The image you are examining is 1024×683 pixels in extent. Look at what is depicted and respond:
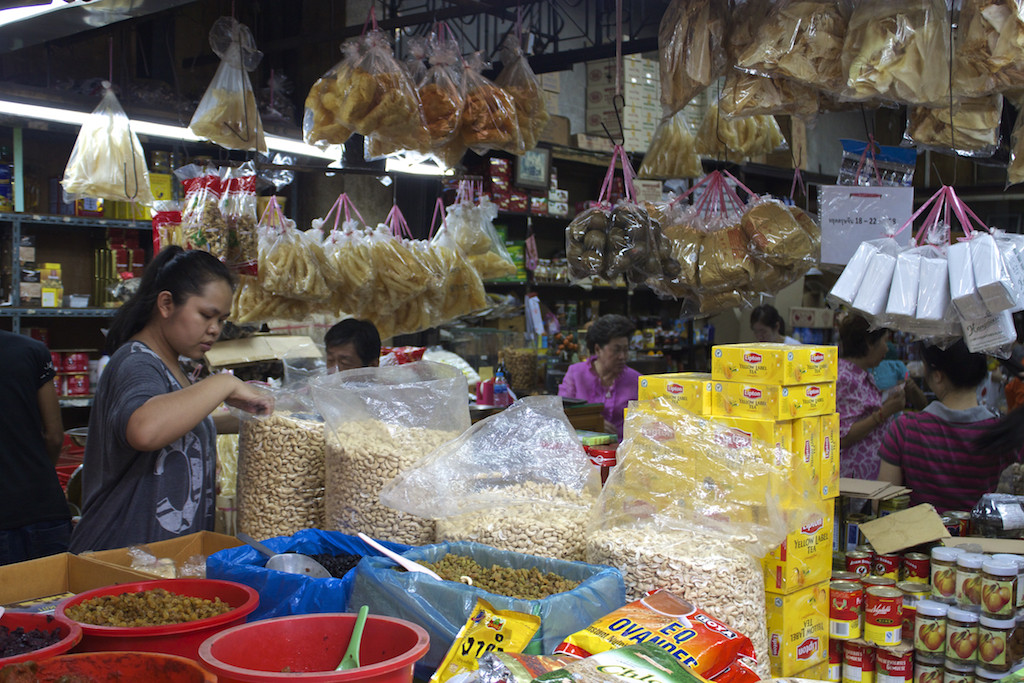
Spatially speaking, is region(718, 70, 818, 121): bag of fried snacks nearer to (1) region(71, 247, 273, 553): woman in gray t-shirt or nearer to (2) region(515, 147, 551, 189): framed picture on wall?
(1) region(71, 247, 273, 553): woman in gray t-shirt

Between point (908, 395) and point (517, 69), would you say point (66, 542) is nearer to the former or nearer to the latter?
point (517, 69)

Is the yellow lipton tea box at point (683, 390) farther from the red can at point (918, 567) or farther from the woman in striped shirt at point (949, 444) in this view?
the woman in striped shirt at point (949, 444)

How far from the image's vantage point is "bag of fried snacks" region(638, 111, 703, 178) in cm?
340

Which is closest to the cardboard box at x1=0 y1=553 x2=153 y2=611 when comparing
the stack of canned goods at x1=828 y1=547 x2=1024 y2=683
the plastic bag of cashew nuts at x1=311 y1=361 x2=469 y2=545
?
the plastic bag of cashew nuts at x1=311 y1=361 x2=469 y2=545

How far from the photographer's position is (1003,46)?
2008mm

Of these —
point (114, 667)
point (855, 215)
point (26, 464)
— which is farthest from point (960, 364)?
point (26, 464)

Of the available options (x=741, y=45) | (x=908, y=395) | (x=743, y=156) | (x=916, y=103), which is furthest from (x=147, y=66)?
(x=908, y=395)

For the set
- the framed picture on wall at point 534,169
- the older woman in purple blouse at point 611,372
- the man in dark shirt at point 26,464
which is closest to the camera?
the man in dark shirt at point 26,464

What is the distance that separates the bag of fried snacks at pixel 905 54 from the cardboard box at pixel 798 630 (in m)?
1.21

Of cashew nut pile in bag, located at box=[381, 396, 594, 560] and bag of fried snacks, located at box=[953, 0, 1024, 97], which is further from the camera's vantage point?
bag of fried snacks, located at box=[953, 0, 1024, 97]

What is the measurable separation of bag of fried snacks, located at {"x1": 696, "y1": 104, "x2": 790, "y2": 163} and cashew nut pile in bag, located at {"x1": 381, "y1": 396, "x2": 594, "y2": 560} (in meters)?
1.74

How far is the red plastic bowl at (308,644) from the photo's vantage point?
1.04 m

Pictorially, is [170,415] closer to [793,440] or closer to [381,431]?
[381,431]

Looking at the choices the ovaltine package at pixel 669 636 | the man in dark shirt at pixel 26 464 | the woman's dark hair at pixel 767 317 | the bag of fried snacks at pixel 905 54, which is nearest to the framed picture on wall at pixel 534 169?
the woman's dark hair at pixel 767 317
